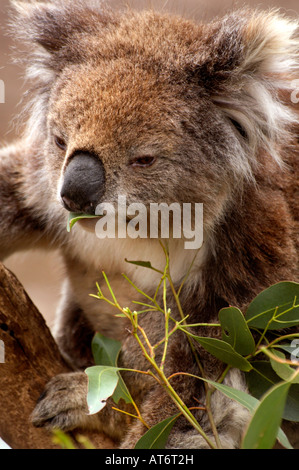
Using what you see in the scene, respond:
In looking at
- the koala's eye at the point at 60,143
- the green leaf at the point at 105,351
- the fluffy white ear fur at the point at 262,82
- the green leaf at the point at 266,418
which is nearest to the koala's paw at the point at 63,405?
the green leaf at the point at 105,351

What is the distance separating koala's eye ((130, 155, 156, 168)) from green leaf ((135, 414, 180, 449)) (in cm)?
75

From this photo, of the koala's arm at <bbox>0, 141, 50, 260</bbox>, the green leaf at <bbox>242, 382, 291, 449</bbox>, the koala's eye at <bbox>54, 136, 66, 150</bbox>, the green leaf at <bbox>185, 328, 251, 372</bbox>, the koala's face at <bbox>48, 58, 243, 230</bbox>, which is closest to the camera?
the green leaf at <bbox>242, 382, 291, 449</bbox>

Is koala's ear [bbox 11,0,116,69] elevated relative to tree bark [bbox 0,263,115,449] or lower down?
elevated

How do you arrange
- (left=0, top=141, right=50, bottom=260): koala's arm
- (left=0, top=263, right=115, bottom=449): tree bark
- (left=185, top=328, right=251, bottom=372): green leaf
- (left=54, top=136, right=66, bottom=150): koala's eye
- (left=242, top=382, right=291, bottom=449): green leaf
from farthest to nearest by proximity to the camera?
(left=0, top=141, right=50, bottom=260): koala's arm → (left=0, top=263, right=115, bottom=449): tree bark → (left=54, top=136, right=66, bottom=150): koala's eye → (left=185, top=328, right=251, bottom=372): green leaf → (left=242, top=382, right=291, bottom=449): green leaf

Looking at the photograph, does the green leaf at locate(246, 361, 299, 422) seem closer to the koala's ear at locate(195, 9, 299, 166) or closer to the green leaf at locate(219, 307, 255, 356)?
the green leaf at locate(219, 307, 255, 356)

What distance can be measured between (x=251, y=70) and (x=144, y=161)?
0.46 m

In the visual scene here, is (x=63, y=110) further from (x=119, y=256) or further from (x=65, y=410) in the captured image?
(x=65, y=410)

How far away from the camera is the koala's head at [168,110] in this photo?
174 centimetres

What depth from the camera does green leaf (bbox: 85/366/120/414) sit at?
54.7 inches

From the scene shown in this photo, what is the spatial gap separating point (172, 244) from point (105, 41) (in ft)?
2.43

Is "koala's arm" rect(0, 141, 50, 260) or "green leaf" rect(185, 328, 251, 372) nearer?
"green leaf" rect(185, 328, 251, 372)

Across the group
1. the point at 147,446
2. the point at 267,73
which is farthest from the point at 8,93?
the point at 147,446
